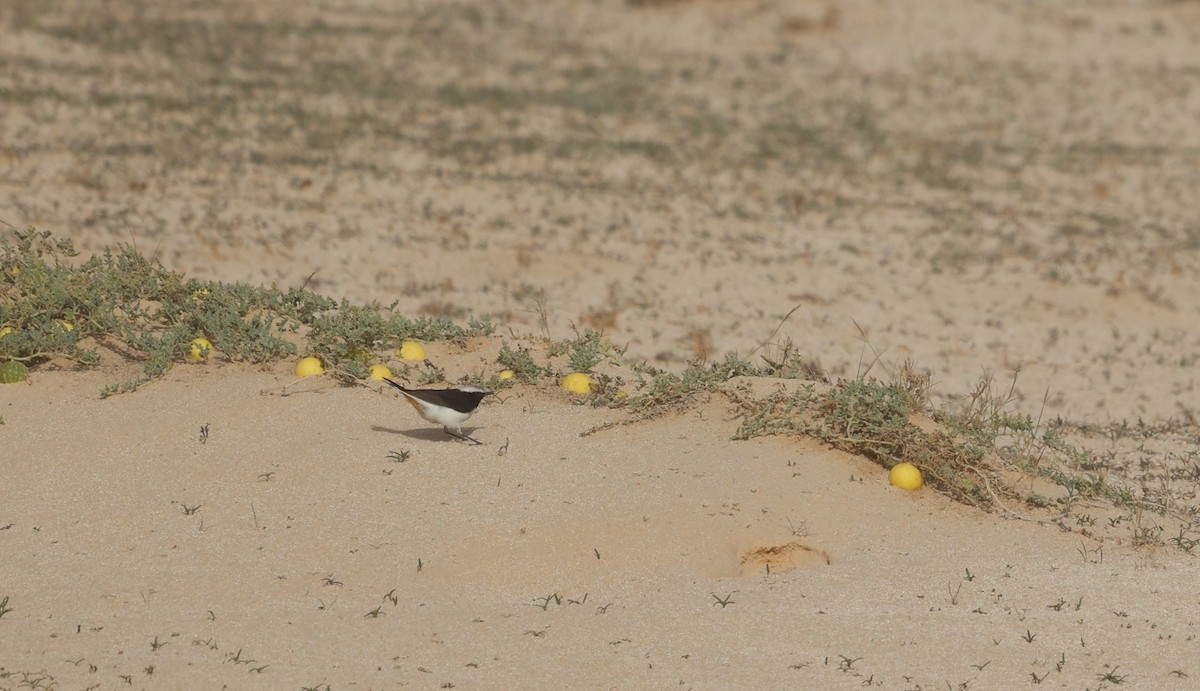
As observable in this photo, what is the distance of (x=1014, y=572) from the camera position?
16.5 feet

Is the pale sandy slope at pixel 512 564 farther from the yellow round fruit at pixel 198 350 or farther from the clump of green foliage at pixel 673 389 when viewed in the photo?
the yellow round fruit at pixel 198 350

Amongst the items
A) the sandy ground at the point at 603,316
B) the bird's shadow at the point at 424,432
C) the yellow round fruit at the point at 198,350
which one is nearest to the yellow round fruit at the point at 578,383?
the sandy ground at the point at 603,316

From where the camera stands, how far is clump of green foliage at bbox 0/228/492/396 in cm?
644

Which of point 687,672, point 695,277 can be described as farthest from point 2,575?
point 695,277

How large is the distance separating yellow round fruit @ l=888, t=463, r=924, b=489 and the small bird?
1.83 metres

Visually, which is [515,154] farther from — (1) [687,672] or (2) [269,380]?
(1) [687,672]

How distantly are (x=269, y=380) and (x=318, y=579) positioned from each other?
1779 mm

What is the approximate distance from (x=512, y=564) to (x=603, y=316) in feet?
15.0

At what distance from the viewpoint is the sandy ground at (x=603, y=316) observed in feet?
14.9

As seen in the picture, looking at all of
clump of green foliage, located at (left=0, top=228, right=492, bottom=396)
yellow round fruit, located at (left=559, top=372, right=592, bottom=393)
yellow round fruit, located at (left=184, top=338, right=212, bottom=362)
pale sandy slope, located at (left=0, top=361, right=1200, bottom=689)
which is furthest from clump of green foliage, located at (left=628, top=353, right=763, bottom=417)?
yellow round fruit, located at (left=184, top=338, right=212, bottom=362)

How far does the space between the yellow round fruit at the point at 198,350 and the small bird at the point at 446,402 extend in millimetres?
1527

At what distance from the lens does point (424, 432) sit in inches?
231

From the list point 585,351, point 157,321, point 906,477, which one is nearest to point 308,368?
point 157,321

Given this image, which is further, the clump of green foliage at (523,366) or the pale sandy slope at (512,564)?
the clump of green foliage at (523,366)
